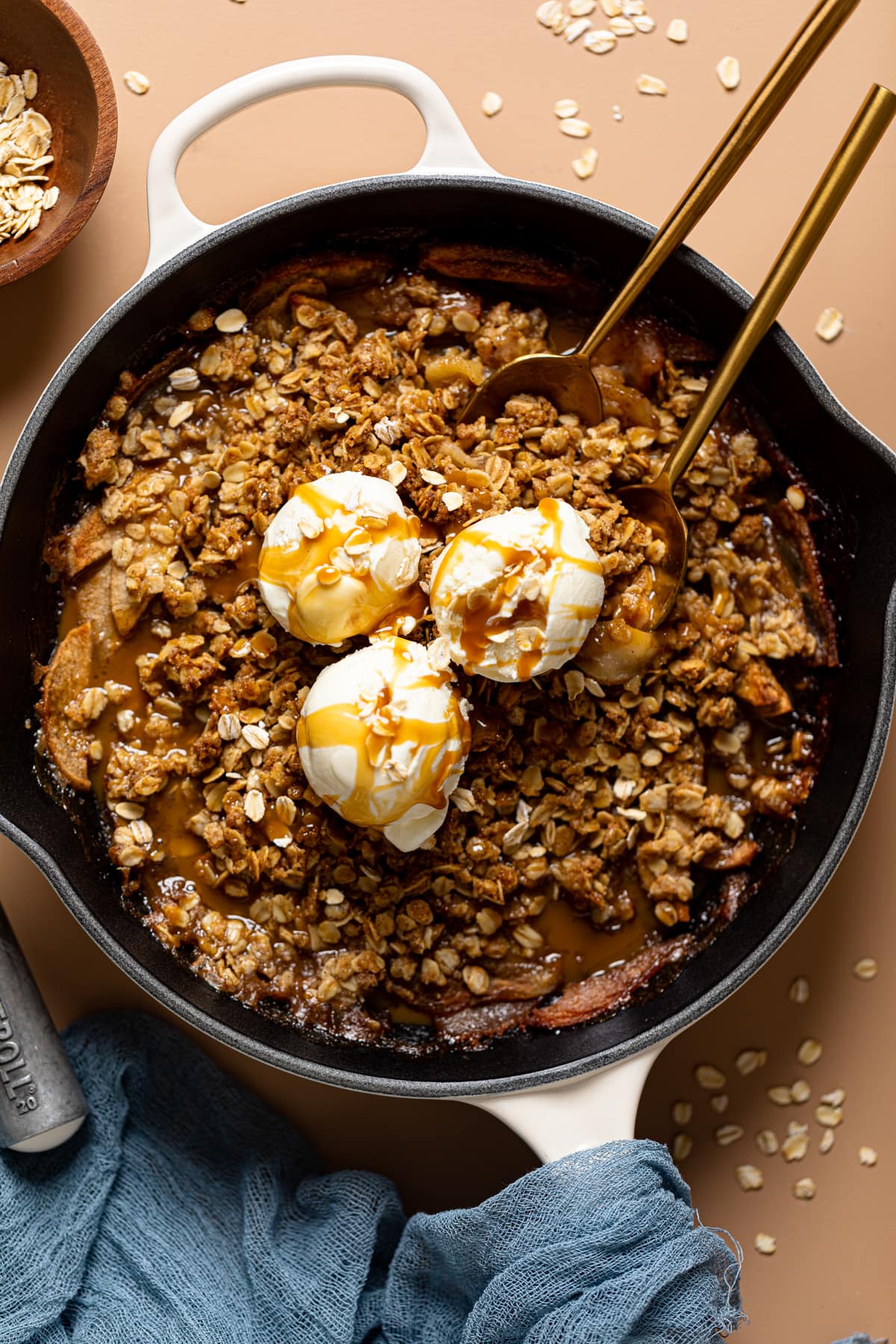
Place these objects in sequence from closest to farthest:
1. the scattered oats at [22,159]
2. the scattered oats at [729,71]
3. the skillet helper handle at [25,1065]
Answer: the skillet helper handle at [25,1065] → the scattered oats at [22,159] → the scattered oats at [729,71]

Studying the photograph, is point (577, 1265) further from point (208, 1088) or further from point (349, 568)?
point (349, 568)

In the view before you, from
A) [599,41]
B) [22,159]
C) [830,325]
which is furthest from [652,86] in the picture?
[22,159]

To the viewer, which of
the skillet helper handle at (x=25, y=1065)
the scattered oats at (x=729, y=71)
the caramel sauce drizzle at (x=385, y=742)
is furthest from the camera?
the scattered oats at (x=729, y=71)

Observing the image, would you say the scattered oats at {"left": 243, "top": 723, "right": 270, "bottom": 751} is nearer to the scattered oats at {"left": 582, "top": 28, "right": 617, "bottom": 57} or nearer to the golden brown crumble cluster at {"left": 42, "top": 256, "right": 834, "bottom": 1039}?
the golden brown crumble cluster at {"left": 42, "top": 256, "right": 834, "bottom": 1039}

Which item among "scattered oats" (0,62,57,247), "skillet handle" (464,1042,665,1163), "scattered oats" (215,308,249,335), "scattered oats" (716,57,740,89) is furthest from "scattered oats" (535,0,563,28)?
"skillet handle" (464,1042,665,1163)

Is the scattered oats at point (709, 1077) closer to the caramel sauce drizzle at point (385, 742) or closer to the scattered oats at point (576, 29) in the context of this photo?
the caramel sauce drizzle at point (385, 742)

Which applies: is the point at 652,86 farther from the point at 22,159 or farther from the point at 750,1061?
the point at 750,1061

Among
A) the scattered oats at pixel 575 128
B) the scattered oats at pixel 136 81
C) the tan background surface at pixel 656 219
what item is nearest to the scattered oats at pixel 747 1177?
the tan background surface at pixel 656 219
